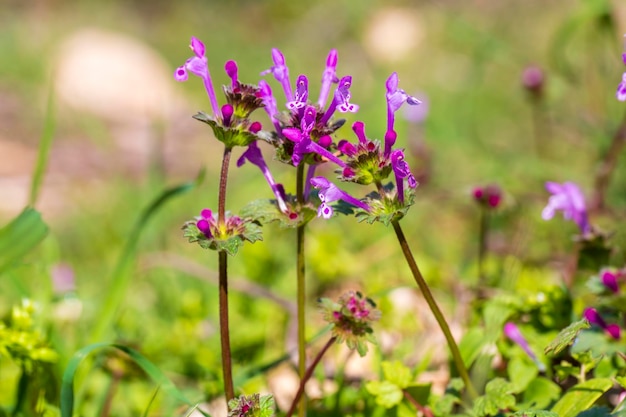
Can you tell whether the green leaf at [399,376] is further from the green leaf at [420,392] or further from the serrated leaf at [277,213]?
the serrated leaf at [277,213]

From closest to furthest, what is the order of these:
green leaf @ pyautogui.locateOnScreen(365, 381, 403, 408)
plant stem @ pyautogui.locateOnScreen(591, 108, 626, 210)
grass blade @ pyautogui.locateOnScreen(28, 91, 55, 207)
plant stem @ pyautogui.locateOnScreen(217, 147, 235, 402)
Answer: plant stem @ pyautogui.locateOnScreen(217, 147, 235, 402) → green leaf @ pyautogui.locateOnScreen(365, 381, 403, 408) → grass blade @ pyautogui.locateOnScreen(28, 91, 55, 207) → plant stem @ pyautogui.locateOnScreen(591, 108, 626, 210)

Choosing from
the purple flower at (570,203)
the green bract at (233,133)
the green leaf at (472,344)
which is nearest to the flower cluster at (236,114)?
the green bract at (233,133)

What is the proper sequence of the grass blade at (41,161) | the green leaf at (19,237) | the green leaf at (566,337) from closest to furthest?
1. the green leaf at (566,337)
2. the green leaf at (19,237)
3. the grass blade at (41,161)

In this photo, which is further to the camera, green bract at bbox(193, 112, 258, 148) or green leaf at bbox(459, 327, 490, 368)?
green leaf at bbox(459, 327, 490, 368)

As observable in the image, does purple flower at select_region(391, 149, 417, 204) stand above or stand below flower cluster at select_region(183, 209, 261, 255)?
below

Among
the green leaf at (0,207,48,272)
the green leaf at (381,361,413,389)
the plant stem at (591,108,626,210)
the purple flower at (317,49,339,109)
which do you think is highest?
the plant stem at (591,108,626,210)

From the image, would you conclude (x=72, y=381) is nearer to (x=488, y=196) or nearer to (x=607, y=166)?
(x=488, y=196)

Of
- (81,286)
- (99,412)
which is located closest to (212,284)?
(81,286)

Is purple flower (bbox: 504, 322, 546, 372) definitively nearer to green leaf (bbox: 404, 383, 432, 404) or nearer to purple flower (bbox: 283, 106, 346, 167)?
green leaf (bbox: 404, 383, 432, 404)

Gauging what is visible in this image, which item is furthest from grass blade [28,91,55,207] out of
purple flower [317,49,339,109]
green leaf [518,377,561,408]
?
green leaf [518,377,561,408]
